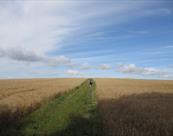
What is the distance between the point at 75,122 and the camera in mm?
11023

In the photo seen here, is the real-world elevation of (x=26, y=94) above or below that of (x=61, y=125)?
above

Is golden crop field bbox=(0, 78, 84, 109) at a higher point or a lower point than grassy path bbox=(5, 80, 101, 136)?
higher

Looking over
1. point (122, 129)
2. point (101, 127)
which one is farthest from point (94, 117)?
point (122, 129)

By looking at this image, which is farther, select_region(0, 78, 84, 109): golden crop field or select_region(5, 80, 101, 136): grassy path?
select_region(0, 78, 84, 109): golden crop field

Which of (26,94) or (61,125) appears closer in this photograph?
(61,125)

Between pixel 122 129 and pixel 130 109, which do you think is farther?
pixel 130 109

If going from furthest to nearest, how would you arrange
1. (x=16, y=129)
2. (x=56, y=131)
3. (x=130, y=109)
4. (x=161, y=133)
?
1. (x=130, y=109)
2. (x=16, y=129)
3. (x=56, y=131)
4. (x=161, y=133)

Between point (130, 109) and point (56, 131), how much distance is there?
232 inches

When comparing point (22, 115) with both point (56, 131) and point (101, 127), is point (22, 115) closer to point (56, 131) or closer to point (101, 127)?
point (56, 131)

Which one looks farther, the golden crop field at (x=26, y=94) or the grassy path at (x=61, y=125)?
the golden crop field at (x=26, y=94)


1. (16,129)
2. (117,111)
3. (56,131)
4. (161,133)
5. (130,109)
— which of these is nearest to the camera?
(161,133)

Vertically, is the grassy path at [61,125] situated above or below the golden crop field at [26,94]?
below

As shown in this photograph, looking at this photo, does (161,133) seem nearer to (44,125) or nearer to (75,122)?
(75,122)

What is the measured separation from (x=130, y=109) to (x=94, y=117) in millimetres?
3130
